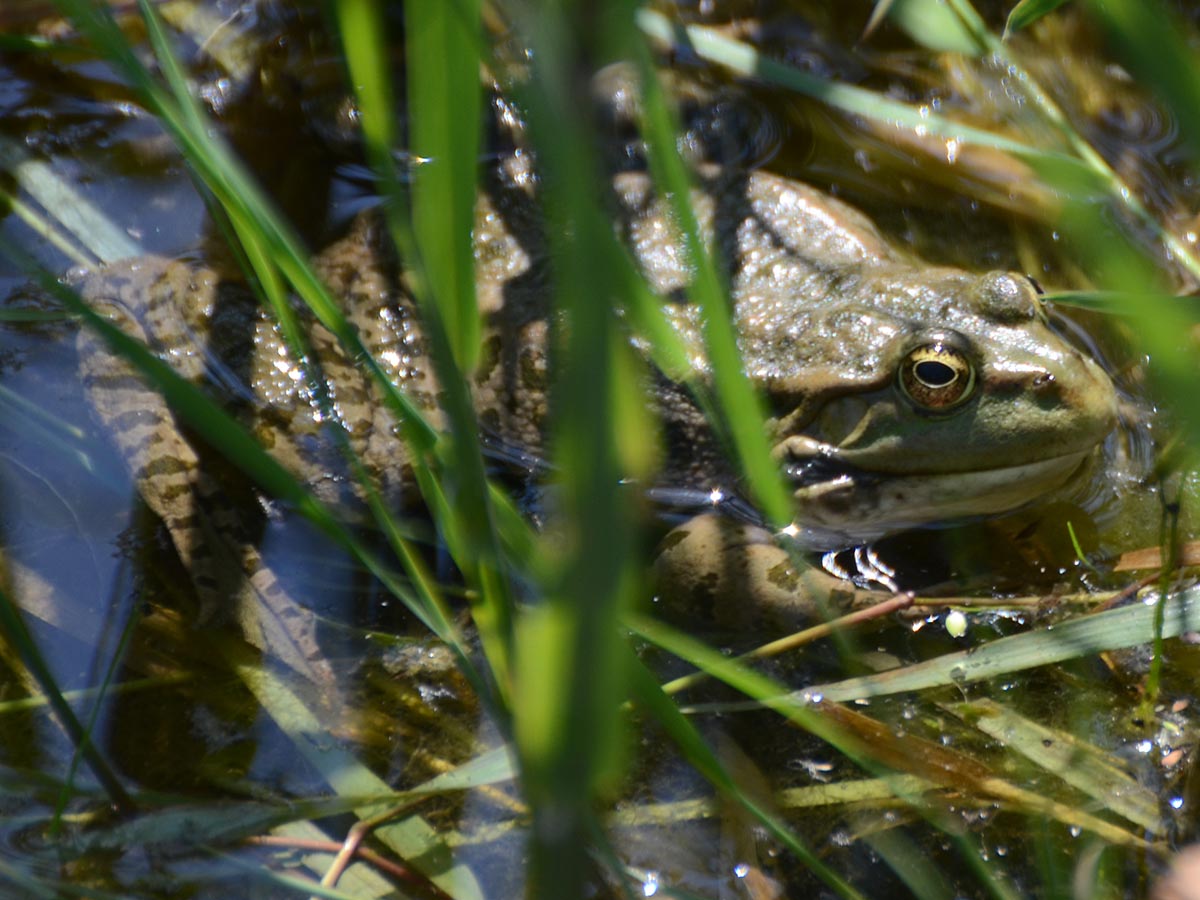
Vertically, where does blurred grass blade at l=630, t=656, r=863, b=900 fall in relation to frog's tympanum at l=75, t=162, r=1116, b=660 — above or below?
below

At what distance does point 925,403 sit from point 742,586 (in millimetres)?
671

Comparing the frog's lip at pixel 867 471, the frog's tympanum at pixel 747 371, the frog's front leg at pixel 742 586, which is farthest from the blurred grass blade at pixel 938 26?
the frog's front leg at pixel 742 586

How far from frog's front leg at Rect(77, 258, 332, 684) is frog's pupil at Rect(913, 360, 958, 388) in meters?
1.66

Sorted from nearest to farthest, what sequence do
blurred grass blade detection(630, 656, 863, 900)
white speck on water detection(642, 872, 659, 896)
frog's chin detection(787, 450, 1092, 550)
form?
blurred grass blade detection(630, 656, 863, 900)
white speck on water detection(642, 872, 659, 896)
frog's chin detection(787, 450, 1092, 550)

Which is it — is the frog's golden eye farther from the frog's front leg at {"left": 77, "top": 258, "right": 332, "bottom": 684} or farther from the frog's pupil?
the frog's front leg at {"left": 77, "top": 258, "right": 332, "bottom": 684}

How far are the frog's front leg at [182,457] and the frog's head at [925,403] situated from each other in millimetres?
1445

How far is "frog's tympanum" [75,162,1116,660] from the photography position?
2705 millimetres

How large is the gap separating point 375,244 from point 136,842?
178 centimetres

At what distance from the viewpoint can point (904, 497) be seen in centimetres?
293

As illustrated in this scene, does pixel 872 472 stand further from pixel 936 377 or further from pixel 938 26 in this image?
pixel 938 26

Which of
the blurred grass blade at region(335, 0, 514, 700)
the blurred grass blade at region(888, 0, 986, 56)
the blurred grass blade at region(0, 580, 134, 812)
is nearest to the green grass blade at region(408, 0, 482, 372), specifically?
the blurred grass blade at region(335, 0, 514, 700)

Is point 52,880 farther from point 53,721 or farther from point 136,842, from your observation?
point 53,721

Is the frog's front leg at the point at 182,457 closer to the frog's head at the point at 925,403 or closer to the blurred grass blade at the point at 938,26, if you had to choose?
the frog's head at the point at 925,403

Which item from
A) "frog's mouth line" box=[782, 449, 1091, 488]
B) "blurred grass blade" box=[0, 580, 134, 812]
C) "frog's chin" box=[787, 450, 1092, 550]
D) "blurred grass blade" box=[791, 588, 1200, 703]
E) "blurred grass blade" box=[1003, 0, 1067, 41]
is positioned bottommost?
"blurred grass blade" box=[0, 580, 134, 812]
